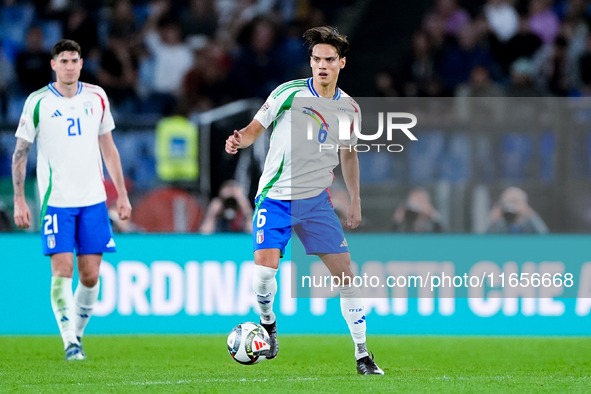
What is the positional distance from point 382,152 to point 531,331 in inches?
91.5

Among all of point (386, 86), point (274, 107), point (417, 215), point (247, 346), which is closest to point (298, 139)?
point (274, 107)

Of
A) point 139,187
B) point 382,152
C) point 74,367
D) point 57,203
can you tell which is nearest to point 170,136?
point 139,187

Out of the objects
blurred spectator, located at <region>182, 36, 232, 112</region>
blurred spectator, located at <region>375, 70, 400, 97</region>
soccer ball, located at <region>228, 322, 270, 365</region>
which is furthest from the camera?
blurred spectator, located at <region>375, 70, 400, 97</region>

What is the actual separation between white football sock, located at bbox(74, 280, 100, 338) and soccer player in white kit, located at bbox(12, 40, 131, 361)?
0.04 ft

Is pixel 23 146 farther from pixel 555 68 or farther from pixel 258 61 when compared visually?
pixel 555 68

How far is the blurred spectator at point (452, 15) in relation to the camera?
13344mm

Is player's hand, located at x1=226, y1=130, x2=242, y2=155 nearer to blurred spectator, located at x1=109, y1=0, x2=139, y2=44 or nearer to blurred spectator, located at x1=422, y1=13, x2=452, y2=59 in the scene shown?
blurred spectator, located at x1=422, y1=13, x2=452, y2=59

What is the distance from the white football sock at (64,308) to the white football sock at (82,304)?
150mm

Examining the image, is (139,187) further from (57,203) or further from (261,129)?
(261,129)

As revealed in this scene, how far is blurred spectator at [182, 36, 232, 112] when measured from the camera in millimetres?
12160

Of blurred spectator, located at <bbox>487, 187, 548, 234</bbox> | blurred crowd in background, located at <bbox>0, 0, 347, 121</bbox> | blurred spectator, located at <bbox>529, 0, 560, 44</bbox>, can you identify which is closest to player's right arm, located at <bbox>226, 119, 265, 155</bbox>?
blurred spectator, located at <bbox>487, 187, 548, 234</bbox>

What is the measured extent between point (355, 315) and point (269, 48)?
7.36m

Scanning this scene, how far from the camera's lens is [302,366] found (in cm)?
695

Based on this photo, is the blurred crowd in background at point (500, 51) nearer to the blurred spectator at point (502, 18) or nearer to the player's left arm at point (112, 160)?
the blurred spectator at point (502, 18)
